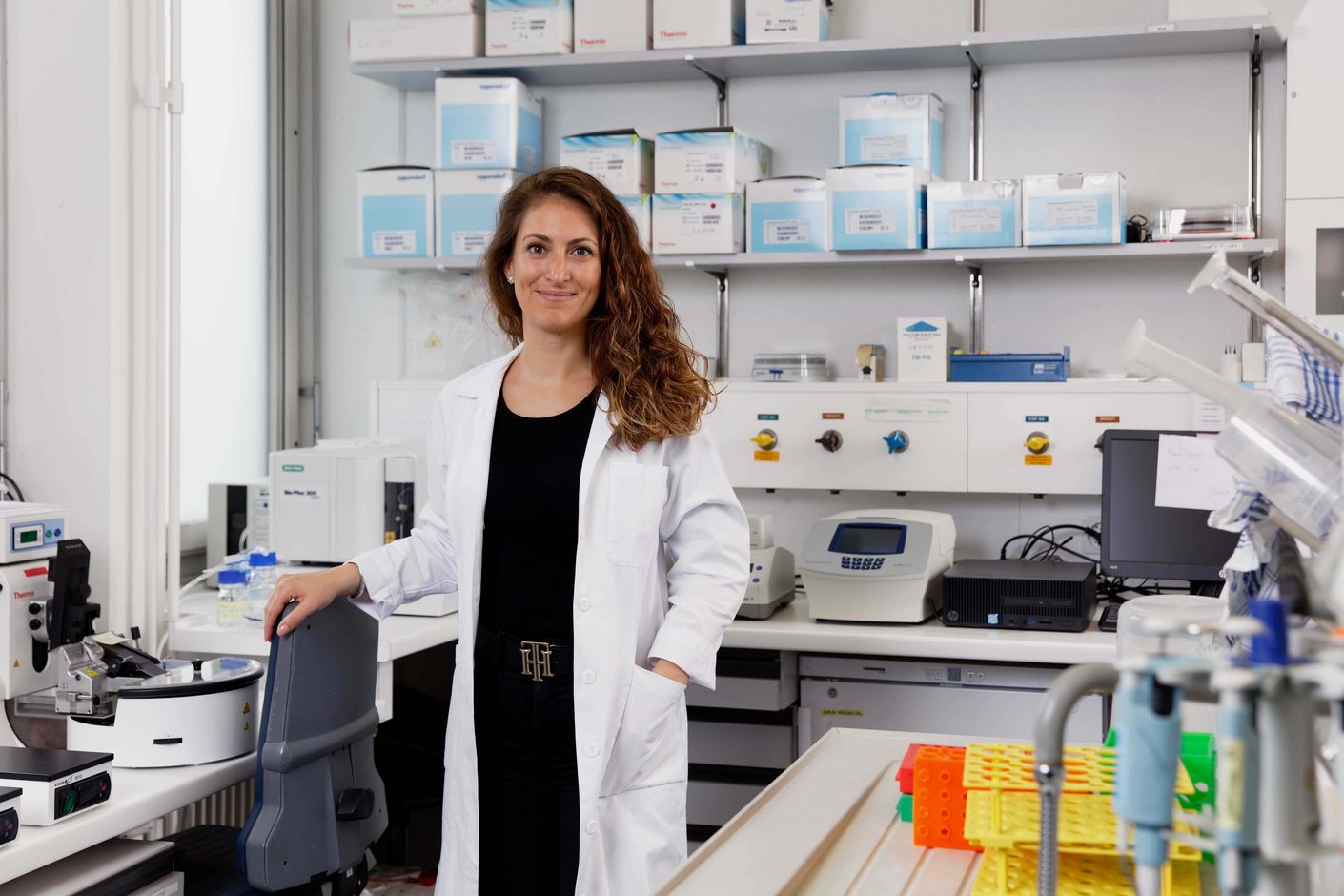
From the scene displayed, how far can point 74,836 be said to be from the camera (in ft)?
5.13

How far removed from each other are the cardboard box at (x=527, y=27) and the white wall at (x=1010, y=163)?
314 millimetres

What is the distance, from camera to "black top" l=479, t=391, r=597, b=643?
1794 mm

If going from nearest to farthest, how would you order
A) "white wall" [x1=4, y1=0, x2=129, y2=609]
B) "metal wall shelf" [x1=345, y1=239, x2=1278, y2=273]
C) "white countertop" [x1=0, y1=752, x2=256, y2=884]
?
"white countertop" [x1=0, y1=752, x2=256, y2=884] < "white wall" [x1=4, y1=0, x2=129, y2=609] < "metal wall shelf" [x1=345, y1=239, x2=1278, y2=273]

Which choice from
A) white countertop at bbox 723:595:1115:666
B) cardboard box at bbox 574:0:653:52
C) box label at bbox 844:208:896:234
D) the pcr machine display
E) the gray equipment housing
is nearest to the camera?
the gray equipment housing

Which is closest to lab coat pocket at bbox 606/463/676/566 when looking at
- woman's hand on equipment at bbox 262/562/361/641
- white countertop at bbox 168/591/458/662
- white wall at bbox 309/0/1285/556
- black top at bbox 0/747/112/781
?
woman's hand on equipment at bbox 262/562/361/641

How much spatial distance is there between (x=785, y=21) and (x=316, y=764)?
2.11 m

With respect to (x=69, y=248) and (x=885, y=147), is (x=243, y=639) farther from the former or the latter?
(x=885, y=147)

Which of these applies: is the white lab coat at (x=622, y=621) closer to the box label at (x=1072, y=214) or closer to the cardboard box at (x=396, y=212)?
the box label at (x=1072, y=214)

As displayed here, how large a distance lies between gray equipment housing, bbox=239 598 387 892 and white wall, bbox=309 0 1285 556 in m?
1.72

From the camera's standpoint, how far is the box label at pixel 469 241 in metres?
3.26

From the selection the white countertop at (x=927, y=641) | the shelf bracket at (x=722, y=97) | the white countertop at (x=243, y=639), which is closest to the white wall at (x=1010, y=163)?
the shelf bracket at (x=722, y=97)

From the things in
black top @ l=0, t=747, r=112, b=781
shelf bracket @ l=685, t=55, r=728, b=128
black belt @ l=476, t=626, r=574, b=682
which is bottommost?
black top @ l=0, t=747, r=112, b=781

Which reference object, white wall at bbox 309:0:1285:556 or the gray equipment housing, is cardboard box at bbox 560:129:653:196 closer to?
white wall at bbox 309:0:1285:556

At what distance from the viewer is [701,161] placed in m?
3.12
